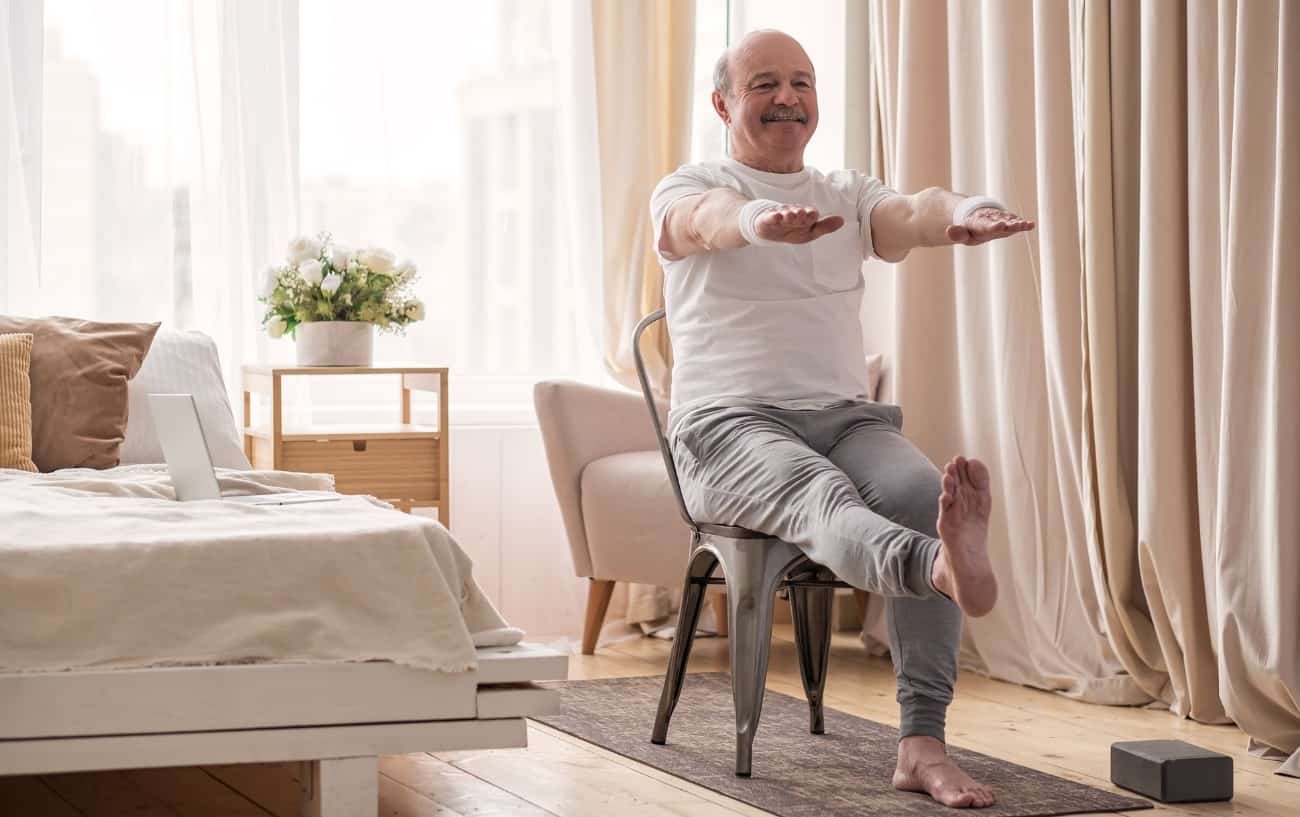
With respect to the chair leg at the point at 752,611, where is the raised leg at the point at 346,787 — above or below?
below

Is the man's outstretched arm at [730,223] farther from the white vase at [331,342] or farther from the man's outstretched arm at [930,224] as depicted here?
the white vase at [331,342]

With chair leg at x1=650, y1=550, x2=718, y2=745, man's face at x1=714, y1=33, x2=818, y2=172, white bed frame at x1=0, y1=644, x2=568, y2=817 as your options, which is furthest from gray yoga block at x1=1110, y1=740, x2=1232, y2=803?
man's face at x1=714, y1=33, x2=818, y2=172

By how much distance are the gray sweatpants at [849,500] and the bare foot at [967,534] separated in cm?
10

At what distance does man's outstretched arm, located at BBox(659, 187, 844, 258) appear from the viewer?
209cm

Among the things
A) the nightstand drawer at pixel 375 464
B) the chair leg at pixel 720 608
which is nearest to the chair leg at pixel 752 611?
the nightstand drawer at pixel 375 464

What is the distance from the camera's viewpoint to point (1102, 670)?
132 inches

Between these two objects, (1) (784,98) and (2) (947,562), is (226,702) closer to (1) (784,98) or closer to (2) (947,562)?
(2) (947,562)

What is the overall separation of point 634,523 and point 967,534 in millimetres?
1905

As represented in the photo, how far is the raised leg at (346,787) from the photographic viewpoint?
6.74 ft

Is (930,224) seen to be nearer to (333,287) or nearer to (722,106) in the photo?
(722,106)

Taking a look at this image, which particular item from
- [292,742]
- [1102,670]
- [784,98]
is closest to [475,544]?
[1102,670]

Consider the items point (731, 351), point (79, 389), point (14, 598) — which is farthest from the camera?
point (79, 389)

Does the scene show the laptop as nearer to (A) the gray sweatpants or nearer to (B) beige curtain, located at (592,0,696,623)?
(A) the gray sweatpants

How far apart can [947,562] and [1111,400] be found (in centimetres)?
138
